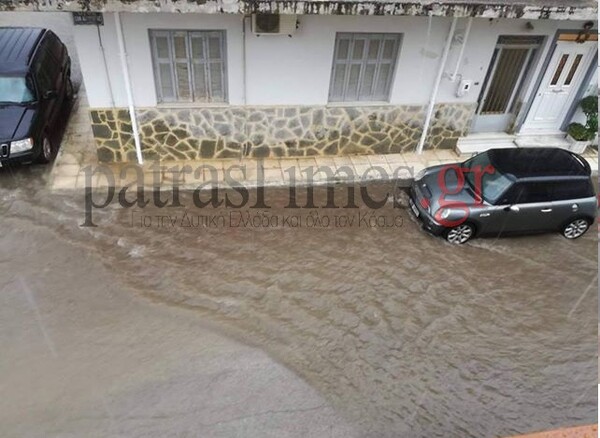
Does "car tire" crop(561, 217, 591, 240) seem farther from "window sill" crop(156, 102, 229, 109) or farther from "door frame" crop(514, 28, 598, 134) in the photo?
"window sill" crop(156, 102, 229, 109)

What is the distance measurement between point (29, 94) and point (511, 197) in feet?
32.4

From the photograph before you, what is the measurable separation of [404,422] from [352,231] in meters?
3.84

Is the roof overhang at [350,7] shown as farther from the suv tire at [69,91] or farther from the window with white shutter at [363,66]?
the suv tire at [69,91]

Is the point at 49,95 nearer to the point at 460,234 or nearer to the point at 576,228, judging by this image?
the point at 460,234

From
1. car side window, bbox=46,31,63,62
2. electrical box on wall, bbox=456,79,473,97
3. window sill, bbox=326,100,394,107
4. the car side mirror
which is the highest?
electrical box on wall, bbox=456,79,473,97

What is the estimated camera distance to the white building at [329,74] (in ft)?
29.6

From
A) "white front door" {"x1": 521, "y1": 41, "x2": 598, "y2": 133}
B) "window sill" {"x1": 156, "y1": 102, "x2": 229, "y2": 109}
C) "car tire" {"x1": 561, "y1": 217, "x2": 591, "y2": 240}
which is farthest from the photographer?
"white front door" {"x1": 521, "y1": 41, "x2": 598, "y2": 133}

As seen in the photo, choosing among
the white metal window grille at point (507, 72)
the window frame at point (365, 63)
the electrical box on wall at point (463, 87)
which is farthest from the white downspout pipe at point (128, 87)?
the white metal window grille at point (507, 72)

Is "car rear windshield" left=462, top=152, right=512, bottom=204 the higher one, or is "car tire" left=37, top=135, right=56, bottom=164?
"car rear windshield" left=462, top=152, right=512, bottom=204

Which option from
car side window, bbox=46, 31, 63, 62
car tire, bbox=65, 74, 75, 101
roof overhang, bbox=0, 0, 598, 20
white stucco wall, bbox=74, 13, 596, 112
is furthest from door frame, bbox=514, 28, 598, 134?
car side window, bbox=46, 31, 63, 62

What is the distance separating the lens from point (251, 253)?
29.2ft

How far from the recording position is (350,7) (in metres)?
8.30

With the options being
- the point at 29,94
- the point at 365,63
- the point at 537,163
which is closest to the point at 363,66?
the point at 365,63

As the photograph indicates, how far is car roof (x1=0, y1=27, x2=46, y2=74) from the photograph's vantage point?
10.5 m
